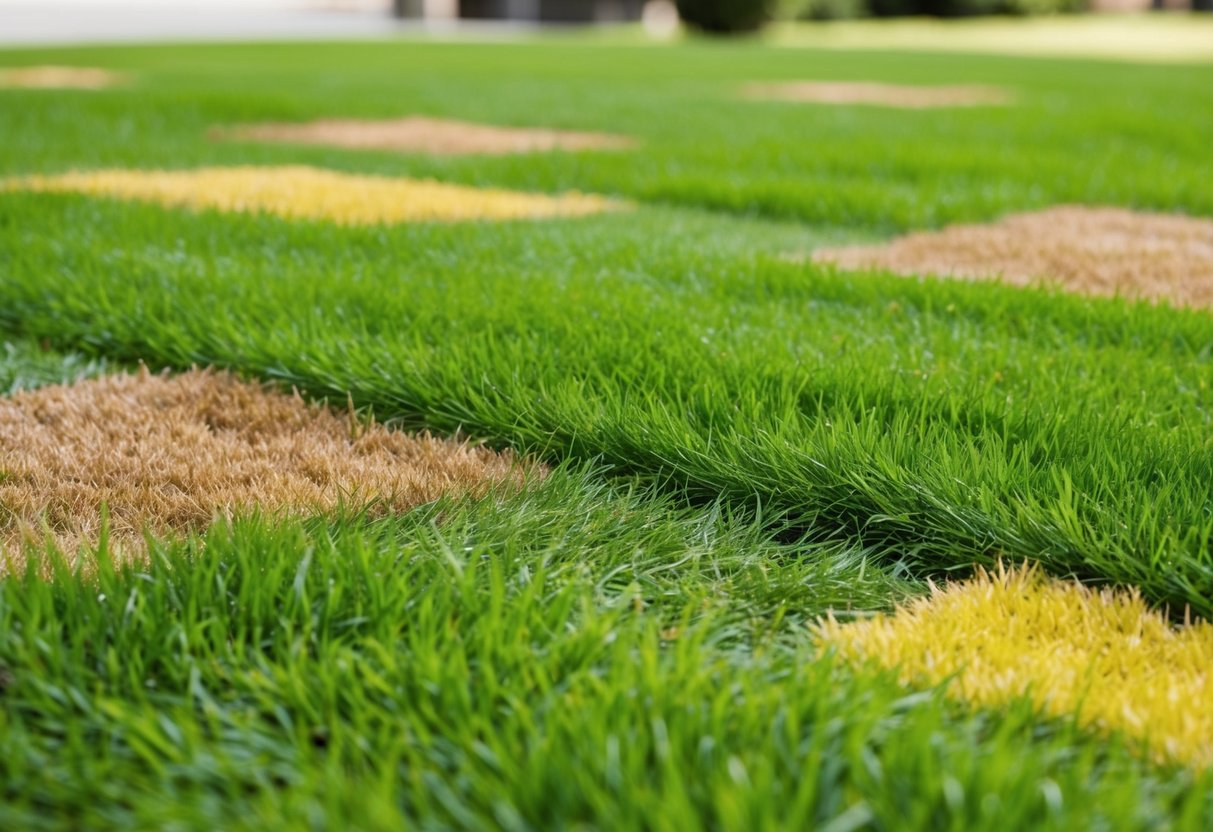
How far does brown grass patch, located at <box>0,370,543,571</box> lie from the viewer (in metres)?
2.03

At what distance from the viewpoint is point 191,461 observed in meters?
2.30

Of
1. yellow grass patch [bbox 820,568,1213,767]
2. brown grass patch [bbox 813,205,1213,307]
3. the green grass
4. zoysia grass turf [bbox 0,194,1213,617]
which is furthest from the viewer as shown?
the green grass

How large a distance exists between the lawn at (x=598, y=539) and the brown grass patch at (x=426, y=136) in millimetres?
2946

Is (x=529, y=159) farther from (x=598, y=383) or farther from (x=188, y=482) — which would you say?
(x=188, y=482)

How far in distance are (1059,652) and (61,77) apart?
50.1ft

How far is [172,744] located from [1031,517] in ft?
4.58

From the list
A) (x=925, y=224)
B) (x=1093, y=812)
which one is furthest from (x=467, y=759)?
(x=925, y=224)

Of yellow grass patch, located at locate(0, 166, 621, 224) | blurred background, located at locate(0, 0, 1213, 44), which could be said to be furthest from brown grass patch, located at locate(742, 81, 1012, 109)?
blurred background, located at locate(0, 0, 1213, 44)

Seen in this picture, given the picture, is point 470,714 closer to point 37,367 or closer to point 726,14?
point 37,367

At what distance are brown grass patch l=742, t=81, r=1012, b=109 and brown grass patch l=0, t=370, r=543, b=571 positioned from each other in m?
9.51

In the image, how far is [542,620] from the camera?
1569 millimetres

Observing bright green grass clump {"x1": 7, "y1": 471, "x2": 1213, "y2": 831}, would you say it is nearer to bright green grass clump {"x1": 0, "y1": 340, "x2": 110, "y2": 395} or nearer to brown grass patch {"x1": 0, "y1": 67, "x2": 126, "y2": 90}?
bright green grass clump {"x1": 0, "y1": 340, "x2": 110, "y2": 395}

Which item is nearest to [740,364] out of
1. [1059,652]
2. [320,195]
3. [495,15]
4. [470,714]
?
[1059,652]

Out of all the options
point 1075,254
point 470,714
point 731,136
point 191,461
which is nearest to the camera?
point 470,714
